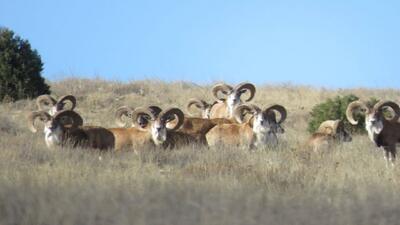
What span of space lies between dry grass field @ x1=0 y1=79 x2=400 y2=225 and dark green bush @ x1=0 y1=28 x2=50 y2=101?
13.5 m

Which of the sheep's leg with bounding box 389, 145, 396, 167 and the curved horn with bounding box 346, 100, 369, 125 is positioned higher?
the curved horn with bounding box 346, 100, 369, 125

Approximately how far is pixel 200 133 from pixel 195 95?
15.1 m

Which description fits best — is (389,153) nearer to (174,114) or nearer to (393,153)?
(393,153)

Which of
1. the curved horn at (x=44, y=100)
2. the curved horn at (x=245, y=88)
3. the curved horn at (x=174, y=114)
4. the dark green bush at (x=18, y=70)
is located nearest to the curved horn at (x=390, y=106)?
the curved horn at (x=174, y=114)

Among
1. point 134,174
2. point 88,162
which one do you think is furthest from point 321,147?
point 134,174

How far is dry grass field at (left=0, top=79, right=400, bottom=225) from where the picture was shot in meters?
9.76

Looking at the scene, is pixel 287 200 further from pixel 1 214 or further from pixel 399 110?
pixel 399 110

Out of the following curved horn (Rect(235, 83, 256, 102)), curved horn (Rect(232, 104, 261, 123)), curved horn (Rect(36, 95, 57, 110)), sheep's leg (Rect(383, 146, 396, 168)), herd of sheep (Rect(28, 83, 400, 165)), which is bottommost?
sheep's leg (Rect(383, 146, 396, 168))

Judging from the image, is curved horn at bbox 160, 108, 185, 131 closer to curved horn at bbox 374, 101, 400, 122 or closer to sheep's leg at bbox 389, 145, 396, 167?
curved horn at bbox 374, 101, 400, 122

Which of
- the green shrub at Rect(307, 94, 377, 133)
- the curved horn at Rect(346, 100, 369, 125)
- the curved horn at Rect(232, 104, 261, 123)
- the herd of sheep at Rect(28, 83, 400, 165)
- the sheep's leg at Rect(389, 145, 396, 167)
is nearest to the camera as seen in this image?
the sheep's leg at Rect(389, 145, 396, 167)

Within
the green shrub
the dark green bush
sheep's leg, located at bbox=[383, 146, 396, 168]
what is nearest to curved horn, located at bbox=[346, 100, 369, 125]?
sheep's leg, located at bbox=[383, 146, 396, 168]

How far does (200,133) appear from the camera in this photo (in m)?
21.3

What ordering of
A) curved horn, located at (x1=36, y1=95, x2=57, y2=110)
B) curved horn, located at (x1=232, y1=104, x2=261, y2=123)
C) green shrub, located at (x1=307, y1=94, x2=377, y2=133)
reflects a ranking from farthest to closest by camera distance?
1. green shrub, located at (x1=307, y1=94, x2=377, y2=133)
2. curved horn, located at (x1=36, y1=95, x2=57, y2=110)
3. curved horn, located at (x1=232, y1=104, x2=261, y2=123)

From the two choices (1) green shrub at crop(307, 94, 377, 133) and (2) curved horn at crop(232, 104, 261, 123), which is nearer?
(2) curved horn at crop(232, 104, 261, 123)
